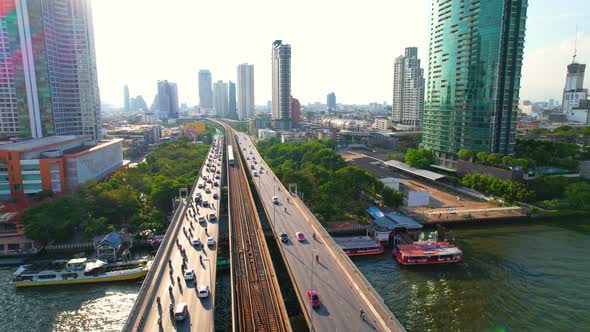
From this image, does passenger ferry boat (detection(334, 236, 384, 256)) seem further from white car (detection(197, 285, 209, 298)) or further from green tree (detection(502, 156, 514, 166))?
green tree (detection(502, 156, 514, 166))

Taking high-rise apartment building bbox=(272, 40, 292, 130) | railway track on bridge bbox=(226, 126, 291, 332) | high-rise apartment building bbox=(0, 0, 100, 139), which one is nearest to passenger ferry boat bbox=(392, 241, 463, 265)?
railway track on bridge bbox=(226, 126, 291, 332)

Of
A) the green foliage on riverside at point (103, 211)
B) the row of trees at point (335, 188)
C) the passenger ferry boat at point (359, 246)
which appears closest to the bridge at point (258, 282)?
the passenger ferry boat at point (359, 246)

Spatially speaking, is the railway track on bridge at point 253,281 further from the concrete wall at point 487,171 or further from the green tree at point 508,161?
the green tree at point 508,161

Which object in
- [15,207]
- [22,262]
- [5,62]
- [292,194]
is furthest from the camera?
[5,62]

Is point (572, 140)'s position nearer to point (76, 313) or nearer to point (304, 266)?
point (304, 266)

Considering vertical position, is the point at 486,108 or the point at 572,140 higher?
the point at 486,108

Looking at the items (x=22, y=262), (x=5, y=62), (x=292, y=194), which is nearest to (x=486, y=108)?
(x=292, y=194)

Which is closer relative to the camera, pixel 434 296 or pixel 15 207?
pixel 434 296
